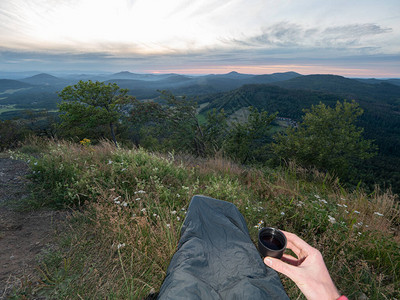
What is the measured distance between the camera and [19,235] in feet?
9.15

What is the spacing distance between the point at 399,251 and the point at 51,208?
19.3 feet

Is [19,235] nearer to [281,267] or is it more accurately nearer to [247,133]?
[281,267]

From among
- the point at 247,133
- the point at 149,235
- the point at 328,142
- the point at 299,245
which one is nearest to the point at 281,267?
the point at 299,245

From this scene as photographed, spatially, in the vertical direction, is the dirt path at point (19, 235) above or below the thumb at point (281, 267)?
below

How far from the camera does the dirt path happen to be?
6.89ft

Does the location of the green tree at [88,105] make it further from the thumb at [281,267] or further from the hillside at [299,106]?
the hillside at [299,106]

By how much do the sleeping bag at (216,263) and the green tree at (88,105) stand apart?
23701 millimetres

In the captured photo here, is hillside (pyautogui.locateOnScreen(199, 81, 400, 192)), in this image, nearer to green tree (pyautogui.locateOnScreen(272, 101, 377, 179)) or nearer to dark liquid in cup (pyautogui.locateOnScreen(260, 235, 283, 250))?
green tree (pyautogui.locateOnScreen(272, 101, 377, 179))

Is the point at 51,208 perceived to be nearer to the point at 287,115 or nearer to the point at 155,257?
the point at 155,257

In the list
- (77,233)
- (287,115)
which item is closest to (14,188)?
(77,233)

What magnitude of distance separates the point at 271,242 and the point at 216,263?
588 millimetres

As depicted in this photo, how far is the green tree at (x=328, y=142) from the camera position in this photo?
1797cm

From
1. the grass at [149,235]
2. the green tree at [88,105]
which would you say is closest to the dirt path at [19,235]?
the grass at [149,235]

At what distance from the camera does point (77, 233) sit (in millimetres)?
2793
